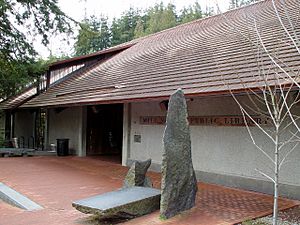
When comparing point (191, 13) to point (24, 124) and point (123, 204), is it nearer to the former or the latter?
point (24, 124)

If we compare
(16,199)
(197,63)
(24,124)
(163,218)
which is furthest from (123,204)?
(24,124)

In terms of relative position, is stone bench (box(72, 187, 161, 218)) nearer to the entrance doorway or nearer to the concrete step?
the concrete step

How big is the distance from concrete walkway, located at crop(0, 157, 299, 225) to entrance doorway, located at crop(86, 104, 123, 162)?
4.49 meters

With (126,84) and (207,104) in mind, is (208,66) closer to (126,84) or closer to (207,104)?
(207,104)

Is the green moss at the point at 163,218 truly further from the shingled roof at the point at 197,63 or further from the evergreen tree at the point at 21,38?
the evergreen tree at the point at 21,38

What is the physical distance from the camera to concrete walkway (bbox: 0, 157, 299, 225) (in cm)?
620

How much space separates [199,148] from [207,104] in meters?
1.23

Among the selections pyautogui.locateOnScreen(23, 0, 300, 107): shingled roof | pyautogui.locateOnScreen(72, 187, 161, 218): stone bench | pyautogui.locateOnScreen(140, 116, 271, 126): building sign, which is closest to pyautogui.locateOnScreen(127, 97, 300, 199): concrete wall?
pyautogui.locateOnScreen(140, 116, 271, 126): building sign

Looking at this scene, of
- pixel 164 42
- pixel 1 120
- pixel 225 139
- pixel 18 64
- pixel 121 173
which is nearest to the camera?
pixel 225 139

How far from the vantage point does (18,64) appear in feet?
59.7

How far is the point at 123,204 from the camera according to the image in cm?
608

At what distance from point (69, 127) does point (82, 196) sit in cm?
1011

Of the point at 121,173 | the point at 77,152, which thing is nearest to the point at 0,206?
the point at 121,173

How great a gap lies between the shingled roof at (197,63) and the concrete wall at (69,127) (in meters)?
1.19
